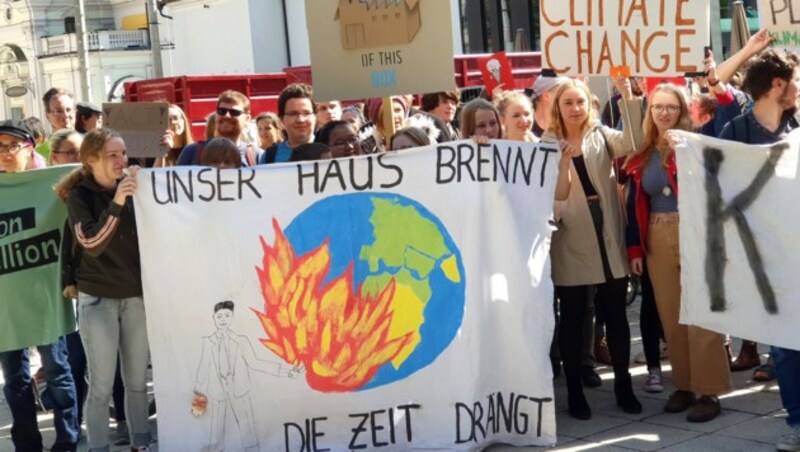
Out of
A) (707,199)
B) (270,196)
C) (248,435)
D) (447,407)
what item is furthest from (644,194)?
(248,435)

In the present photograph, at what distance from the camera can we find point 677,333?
19.8ft

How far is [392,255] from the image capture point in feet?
17.8

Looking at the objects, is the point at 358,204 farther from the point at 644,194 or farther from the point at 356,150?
the point at 644,194

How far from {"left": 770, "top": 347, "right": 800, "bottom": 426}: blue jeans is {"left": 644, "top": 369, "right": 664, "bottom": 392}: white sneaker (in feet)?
3.80

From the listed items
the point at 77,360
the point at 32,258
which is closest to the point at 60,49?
the point at 77,360

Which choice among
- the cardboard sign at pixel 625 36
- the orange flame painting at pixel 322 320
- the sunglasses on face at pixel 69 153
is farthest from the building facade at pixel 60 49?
the orange flame painting at pixel 322 320

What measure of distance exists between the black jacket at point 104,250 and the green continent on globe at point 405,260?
3.49ft

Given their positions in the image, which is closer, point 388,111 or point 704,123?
point 388,111

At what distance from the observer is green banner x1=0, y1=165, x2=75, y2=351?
5.90 metres

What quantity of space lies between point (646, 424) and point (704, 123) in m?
2.01

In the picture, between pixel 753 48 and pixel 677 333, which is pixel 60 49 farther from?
pixel 677 333

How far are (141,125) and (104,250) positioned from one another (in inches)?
50.8

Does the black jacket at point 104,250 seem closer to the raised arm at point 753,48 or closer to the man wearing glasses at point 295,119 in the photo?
the man wearing glasses at point 295,119

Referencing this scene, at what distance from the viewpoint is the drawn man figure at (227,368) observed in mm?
5383
